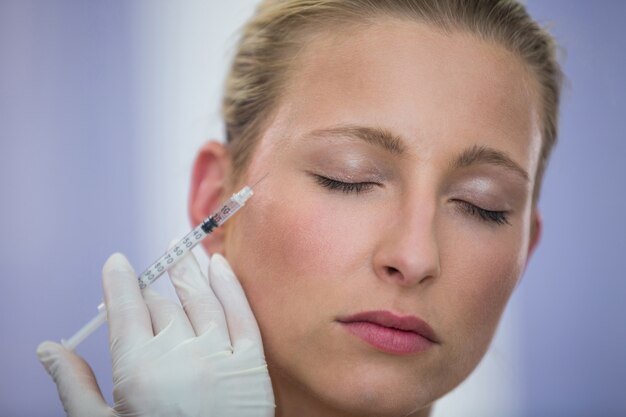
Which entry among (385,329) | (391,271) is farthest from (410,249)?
(385,329)

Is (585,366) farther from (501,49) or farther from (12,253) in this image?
(12,253)

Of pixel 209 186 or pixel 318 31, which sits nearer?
pixel 318 31

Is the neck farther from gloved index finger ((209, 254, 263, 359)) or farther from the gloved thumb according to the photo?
the gloved thumb

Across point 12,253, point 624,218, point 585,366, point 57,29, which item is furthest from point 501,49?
point 12,253

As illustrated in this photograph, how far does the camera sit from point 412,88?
1.42 m

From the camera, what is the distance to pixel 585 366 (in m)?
2.08

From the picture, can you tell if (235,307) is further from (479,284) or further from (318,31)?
(318,31)

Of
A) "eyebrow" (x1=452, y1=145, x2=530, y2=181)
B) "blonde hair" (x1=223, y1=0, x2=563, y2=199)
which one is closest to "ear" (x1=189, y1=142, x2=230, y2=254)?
"blonde hair" (x1=223, y1=0, x2=563, y2=199)

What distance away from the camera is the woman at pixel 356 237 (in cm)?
133

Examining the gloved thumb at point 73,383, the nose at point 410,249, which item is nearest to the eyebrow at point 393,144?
the nose at point 410,249

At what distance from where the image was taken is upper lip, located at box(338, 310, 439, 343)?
51.9 inches

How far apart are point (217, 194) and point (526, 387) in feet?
3.68

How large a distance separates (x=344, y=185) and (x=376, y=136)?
0.39ft

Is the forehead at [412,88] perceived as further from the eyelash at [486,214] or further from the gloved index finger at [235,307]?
the gloved index finger at [235,307]
